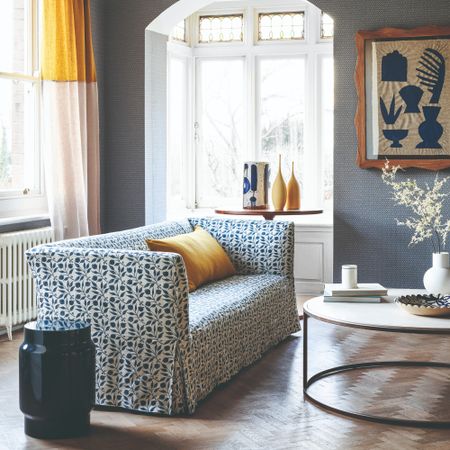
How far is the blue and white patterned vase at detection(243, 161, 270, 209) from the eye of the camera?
563 centimetres

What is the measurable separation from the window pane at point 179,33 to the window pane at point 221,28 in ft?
0.48

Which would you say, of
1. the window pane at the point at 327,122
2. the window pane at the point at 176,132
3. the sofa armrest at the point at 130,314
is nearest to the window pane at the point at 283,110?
the window pane at the point at 327,122

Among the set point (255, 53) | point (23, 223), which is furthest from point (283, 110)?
point (23, 223)

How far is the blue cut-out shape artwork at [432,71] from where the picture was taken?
5504 mm

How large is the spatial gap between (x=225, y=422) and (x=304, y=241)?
137 inches

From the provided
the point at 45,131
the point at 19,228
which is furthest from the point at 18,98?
the point at 19,228

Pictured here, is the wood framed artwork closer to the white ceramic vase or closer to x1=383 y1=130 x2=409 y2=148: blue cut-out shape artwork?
x1=383 y1=130 x2=409 y2=148: blue cut-out shape artwork

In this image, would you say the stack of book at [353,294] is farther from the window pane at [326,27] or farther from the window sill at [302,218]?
the window pane at [326,27]

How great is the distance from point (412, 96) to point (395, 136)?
11.6 inches

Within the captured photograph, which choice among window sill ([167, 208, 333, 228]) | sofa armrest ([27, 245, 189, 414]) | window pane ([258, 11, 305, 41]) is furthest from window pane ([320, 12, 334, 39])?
sofa armrest ([27, 245, 189, 414])

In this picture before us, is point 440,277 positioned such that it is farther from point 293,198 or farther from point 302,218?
point 302,218

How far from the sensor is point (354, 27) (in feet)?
18.7

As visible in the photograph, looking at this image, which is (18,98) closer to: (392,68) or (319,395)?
(392,68)

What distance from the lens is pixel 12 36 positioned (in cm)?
526
